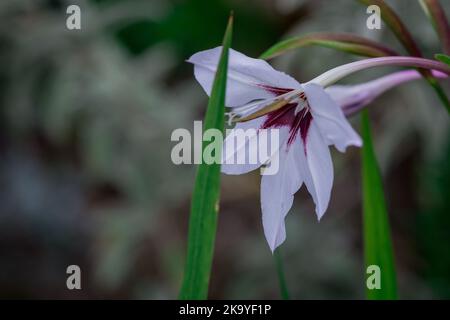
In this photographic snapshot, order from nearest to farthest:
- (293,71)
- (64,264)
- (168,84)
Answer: (293,71) < (64,264) < (168,84)

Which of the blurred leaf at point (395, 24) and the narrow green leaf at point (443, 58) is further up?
the blurred leaf at point (395, 24)

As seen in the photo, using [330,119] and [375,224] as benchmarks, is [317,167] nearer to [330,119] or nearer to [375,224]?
[330,119]

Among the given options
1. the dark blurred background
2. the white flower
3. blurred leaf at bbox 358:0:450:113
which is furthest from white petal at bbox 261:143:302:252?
the dark blurred background

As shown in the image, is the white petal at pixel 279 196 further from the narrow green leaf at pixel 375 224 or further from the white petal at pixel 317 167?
the narrow green leaf at pixel 375 224

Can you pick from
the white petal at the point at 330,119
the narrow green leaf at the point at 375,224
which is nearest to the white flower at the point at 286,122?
the white petal at the point at 330,119

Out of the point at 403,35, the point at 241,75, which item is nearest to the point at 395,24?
the point at 403,35

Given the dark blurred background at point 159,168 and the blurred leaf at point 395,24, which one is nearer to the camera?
the blurred leaf at point 395,24

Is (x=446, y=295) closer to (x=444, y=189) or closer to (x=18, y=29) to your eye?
(x=444, y=189)
